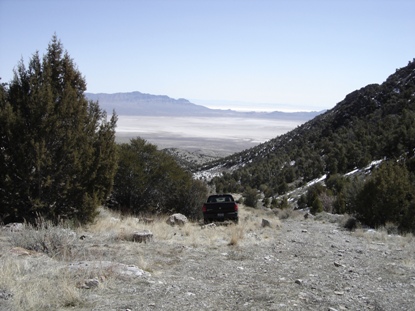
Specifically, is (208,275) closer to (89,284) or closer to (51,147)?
(89,284)

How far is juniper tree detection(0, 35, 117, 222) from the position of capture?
35.7 ft

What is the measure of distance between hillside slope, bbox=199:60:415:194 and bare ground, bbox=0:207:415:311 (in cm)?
3222

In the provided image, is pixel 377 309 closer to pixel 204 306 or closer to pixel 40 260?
pixel 204 306

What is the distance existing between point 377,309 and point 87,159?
29.7 feet

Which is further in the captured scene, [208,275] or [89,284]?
[208,275]

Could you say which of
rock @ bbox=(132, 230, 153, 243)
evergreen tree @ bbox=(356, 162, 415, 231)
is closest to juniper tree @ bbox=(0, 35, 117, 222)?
rock @ bbox=(132, 230, 153, 243)

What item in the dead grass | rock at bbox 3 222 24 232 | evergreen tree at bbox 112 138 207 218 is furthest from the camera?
evergreen tree at bbox 112 138 207 218

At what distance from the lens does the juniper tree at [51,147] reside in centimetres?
1088

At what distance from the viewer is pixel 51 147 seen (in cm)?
1141

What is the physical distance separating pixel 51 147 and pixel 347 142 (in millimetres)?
48533

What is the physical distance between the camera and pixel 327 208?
96.8 ft

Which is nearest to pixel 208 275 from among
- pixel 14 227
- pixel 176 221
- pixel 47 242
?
pixel 47 242

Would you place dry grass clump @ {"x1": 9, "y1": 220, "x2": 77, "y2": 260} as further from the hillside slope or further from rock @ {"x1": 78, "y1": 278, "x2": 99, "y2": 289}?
the hillside slope

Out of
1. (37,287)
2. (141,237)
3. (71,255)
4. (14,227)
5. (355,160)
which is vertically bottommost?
(355,160)
